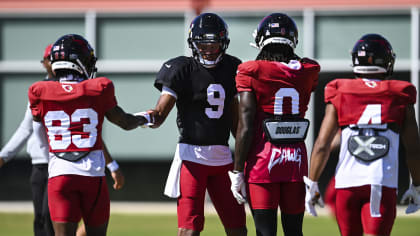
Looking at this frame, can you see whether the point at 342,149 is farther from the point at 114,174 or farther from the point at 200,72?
the point at 114,174

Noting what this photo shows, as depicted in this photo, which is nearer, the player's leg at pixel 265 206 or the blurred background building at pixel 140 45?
the player's leg at pixel 265 206

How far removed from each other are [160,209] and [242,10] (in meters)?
3.86

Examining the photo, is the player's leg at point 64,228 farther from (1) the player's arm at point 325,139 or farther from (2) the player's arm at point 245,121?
(1) the player's arm at point 325,139

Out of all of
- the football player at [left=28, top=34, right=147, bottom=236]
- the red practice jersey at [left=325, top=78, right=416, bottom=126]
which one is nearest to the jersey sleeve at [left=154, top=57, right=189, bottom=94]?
the football player at [left=28, top=34, right=147, bottom=236]

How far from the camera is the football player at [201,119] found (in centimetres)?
566

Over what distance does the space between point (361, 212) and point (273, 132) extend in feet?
2.77

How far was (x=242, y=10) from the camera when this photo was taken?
13.3 m

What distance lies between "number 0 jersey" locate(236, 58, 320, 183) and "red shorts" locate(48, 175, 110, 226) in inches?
43.4

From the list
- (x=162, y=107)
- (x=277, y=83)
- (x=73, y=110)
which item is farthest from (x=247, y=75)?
(x=73, y=110)

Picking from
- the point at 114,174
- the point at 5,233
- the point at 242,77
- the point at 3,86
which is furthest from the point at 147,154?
the point at 242,77

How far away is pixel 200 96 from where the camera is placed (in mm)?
5684

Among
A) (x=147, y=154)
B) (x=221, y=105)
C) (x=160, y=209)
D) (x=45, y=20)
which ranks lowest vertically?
(x=160, y=209)

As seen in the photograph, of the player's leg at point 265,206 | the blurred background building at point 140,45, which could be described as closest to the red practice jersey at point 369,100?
the player's leg at point 265,206

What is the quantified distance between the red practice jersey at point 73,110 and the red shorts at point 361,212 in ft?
5.92
